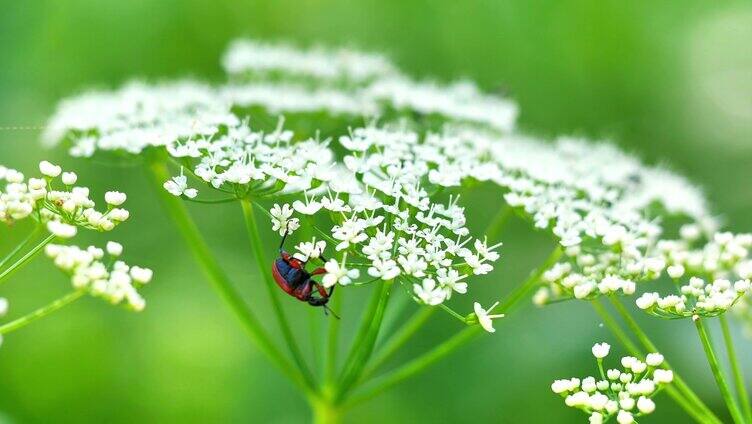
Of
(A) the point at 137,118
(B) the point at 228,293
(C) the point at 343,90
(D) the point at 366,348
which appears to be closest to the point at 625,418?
(D) the point at 366,348

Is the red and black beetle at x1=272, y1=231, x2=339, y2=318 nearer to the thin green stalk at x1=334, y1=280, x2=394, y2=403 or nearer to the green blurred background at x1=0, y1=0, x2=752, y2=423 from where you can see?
the thin green stalk at x1=334, y1=280, x2=394, y2=403

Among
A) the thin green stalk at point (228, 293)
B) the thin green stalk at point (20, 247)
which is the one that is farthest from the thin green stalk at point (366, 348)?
the thin green stalk at point (20, 247)

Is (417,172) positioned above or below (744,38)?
below

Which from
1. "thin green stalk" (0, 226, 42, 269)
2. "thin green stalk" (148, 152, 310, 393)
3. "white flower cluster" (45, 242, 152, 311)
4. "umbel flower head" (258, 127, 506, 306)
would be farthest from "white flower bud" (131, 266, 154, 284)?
"thin green stalk" (148, 152, 310, 393)

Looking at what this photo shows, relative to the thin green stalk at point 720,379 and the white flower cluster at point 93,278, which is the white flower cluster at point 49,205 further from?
the thin green stalk at point 720,379

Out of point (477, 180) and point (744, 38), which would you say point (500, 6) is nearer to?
point (744, 38)

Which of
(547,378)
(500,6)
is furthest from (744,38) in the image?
(547,378)
